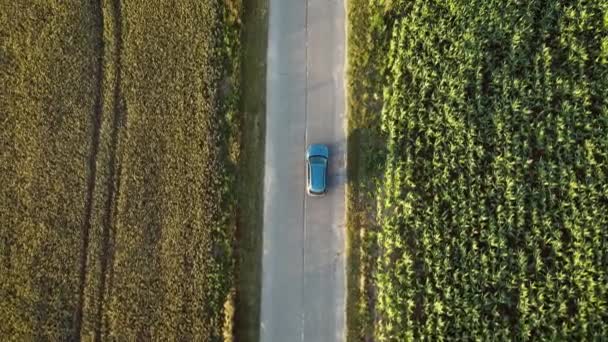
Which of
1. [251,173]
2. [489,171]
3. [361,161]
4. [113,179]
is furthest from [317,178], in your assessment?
[113,179]

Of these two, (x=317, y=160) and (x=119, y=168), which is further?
(x=119, y=168)

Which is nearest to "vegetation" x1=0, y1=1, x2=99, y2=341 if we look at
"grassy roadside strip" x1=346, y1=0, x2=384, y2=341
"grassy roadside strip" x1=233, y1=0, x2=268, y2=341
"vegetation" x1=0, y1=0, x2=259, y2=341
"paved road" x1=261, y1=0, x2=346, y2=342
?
"vegetation" x1=0, y1=0, x2=259, y2=341

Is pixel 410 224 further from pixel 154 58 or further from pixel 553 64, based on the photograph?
pixel 154 58

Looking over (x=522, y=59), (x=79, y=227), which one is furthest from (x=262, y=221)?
(x=522, y=59)

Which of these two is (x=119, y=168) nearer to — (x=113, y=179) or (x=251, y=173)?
(x=113, y=179)

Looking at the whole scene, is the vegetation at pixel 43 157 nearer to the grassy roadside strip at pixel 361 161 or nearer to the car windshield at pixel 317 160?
the car windshield at pixel 317 160

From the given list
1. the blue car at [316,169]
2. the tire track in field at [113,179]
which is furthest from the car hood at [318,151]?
the tire track in field at [113,179]
